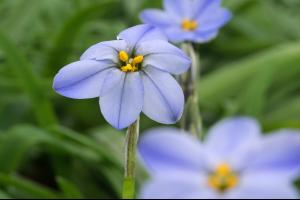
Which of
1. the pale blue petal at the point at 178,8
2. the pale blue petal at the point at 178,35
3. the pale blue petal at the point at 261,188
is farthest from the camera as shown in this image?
the pale blue petal at the point at 178,8

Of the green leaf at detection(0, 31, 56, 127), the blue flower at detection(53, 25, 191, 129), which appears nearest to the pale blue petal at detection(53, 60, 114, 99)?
the blue flower at detection(53, 25, 191, 129)

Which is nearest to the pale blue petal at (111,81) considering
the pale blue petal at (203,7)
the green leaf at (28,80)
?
the pale blue petal at (203,7)

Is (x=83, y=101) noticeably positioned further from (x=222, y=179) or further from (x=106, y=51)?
(x=222, y=179)

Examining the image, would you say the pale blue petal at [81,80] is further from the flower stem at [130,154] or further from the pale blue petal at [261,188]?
the pale blue petal at [261,188]

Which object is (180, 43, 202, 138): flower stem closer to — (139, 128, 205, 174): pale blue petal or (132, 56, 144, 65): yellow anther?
(132, 56, 144, 65): yellow anther

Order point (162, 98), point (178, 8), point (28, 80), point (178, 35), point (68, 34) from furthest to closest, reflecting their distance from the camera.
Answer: point (68, 34) < point (28, 80) < point (178, 8) < point (178, 35) < point (162, 98)

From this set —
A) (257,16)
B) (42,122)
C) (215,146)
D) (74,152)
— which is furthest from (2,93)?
(215,146)

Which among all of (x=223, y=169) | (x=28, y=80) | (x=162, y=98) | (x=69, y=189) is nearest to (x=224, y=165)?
(x=223, y=169)

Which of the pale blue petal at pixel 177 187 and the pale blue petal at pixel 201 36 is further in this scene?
the pale blue petal at pixel 201 36
